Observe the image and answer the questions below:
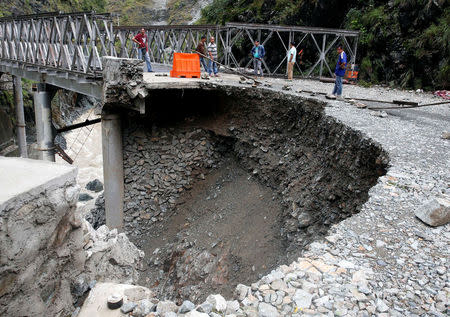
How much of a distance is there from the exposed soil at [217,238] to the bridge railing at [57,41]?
191 inches

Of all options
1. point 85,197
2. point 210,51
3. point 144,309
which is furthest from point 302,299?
point 85,197

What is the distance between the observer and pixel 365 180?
6152mm

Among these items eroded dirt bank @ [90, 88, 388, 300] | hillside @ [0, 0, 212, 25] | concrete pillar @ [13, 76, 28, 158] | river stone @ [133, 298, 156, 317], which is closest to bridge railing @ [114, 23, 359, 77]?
eroded dirt bank @ [90, 88, 388, 300]

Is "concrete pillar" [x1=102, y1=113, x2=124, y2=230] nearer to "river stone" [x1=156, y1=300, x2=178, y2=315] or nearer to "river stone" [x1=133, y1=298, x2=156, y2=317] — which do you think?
"river stone" [x1=133, y1=298, x2=156, y2=317]

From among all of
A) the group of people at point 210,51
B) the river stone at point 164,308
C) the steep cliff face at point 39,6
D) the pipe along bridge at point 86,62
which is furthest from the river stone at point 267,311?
the steep cliff face at point 39,6

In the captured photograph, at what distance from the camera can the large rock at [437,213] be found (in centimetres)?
397

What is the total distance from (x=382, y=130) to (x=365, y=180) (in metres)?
1.54

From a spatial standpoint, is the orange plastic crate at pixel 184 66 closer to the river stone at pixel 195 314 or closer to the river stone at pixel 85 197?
the river stone at pixel 85 197

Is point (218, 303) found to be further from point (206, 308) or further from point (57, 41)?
point (57, 41)

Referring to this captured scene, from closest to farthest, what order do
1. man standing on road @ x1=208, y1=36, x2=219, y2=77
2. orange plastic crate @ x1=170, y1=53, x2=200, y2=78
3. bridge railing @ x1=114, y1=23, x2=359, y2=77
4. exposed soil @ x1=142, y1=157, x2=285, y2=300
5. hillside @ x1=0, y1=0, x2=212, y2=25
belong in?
exposed soil @ x1=142, y1=157, x2=285, y2=300 < orange plastic crate @ x1=170, y1=53, x2=200, y2=78 < man standing on road @ x1=208, y1=36, x2=219, y2=77 < bridge railing @ x1=114, y1=23, x2=359, y2=77 < hillside @ x1=0, y1=0, x2=212, y2=25

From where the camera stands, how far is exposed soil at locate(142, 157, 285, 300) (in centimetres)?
747

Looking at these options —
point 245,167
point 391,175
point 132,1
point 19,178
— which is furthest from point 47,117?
point 132,1

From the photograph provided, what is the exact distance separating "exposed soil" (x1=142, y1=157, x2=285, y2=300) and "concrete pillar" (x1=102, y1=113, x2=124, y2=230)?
1315 millimetres

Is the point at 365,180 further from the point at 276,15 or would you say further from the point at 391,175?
the point at 276,15
